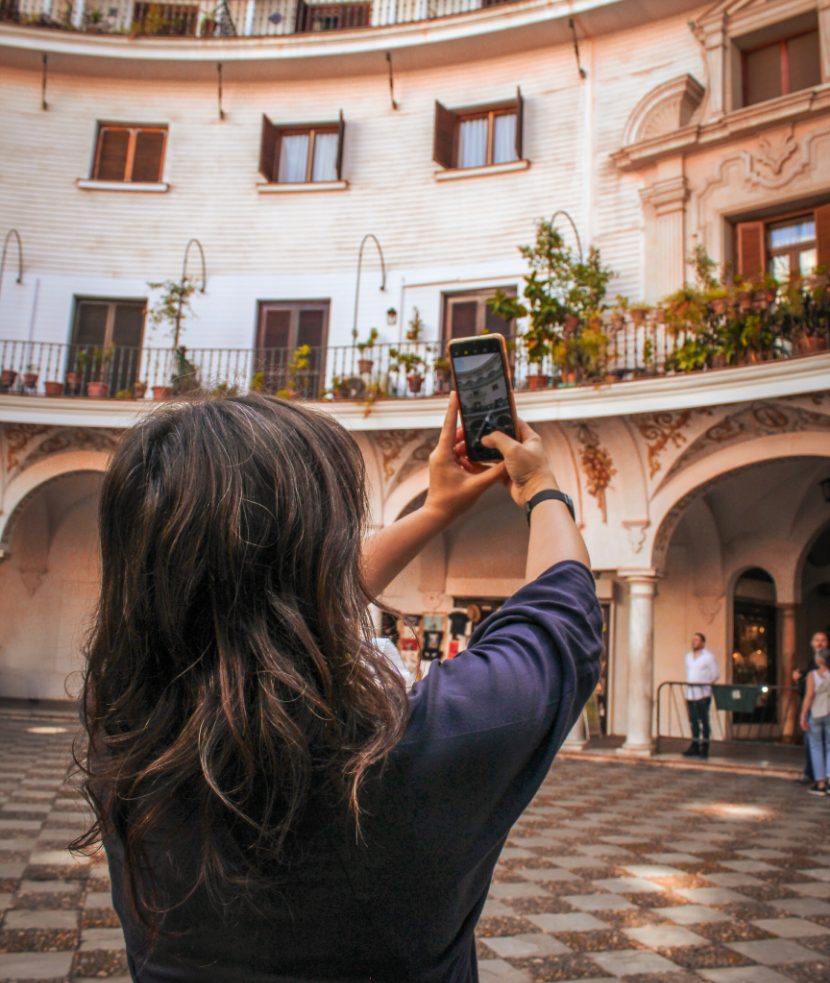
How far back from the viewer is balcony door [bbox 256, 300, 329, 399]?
49.8 ft

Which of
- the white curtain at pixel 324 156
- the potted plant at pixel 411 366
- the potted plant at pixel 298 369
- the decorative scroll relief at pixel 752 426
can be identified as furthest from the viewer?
the white curtain at pixel 324 156

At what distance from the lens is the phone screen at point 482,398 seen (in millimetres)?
1518

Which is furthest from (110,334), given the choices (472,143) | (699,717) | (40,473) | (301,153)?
(699,717)

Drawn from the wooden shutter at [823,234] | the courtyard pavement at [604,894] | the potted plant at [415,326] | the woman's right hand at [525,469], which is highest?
the wooden shutter at [823,234]

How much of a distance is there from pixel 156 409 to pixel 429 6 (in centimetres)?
1678

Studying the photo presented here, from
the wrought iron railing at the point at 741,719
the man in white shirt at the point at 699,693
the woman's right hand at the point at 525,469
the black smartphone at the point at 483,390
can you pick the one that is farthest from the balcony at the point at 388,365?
the woman's right hand at the point at 525,469

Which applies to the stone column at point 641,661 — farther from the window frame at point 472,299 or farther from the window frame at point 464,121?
the window frame at point 464,121

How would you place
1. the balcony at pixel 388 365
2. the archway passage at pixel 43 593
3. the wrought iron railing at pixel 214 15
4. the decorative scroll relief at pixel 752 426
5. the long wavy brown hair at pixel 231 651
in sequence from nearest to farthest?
1. the long wavy brown hair at pixel 231 651
2. the decorative scroll relief at pixel 752 426
3. the balcony at pixel 388 365
4. the wrought iron railing at pixel 214 15
5. the archway passage at pixel 43 593

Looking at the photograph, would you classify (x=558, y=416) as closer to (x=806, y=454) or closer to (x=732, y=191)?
(x=806, y=454)

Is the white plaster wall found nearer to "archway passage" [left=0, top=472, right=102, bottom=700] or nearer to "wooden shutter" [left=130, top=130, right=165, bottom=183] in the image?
"wooden shutter" [left=130, top=130, right=165, bottom=183]

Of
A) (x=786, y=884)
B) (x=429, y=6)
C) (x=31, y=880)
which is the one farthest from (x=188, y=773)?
(x=429, y=6)

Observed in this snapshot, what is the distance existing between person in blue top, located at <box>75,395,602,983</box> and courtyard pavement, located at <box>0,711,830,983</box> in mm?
2970

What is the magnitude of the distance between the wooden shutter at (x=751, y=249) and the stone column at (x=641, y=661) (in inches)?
176

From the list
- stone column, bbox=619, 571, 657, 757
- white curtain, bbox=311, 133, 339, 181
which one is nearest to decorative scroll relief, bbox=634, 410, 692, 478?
stone column, bbox=619, 571, 657, 757
